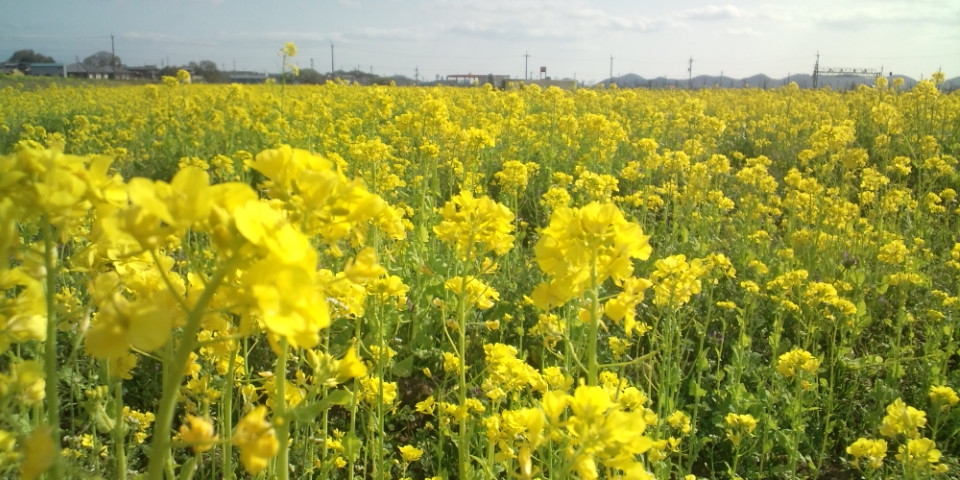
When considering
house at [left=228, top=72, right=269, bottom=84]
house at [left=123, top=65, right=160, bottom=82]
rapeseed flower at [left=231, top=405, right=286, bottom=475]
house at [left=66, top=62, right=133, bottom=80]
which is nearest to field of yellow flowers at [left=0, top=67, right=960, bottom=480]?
rapeseed flower at [left=231, top=405, right=286, bottom=475]

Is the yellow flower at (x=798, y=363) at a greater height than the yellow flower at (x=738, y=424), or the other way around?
the yellow flower at (x=798, y=363)

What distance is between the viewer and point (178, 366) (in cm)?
83

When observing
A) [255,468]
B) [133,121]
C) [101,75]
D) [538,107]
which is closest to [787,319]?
[255,468]

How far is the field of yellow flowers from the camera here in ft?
2.87

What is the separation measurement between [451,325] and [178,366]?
2109 millimetres

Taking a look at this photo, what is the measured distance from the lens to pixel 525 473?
1278 millimetres

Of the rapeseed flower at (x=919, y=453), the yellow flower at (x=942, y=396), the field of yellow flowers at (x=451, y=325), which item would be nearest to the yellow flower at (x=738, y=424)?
the field of yellow flowers at (x=451, y=325)

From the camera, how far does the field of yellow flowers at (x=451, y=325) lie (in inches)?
34.4

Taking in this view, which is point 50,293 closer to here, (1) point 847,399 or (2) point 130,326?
(2) point 130,326

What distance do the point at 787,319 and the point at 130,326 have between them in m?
4.36

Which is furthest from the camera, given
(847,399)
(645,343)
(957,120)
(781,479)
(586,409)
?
(957,120)

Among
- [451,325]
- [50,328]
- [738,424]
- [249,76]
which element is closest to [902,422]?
[738,424]

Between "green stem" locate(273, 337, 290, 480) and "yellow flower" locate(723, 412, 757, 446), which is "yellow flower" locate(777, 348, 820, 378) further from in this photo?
"green stem" locate(273, 337, 290, 480)

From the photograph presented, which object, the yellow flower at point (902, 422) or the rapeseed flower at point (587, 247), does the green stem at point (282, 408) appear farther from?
the yellow flower at point (902, 422)
